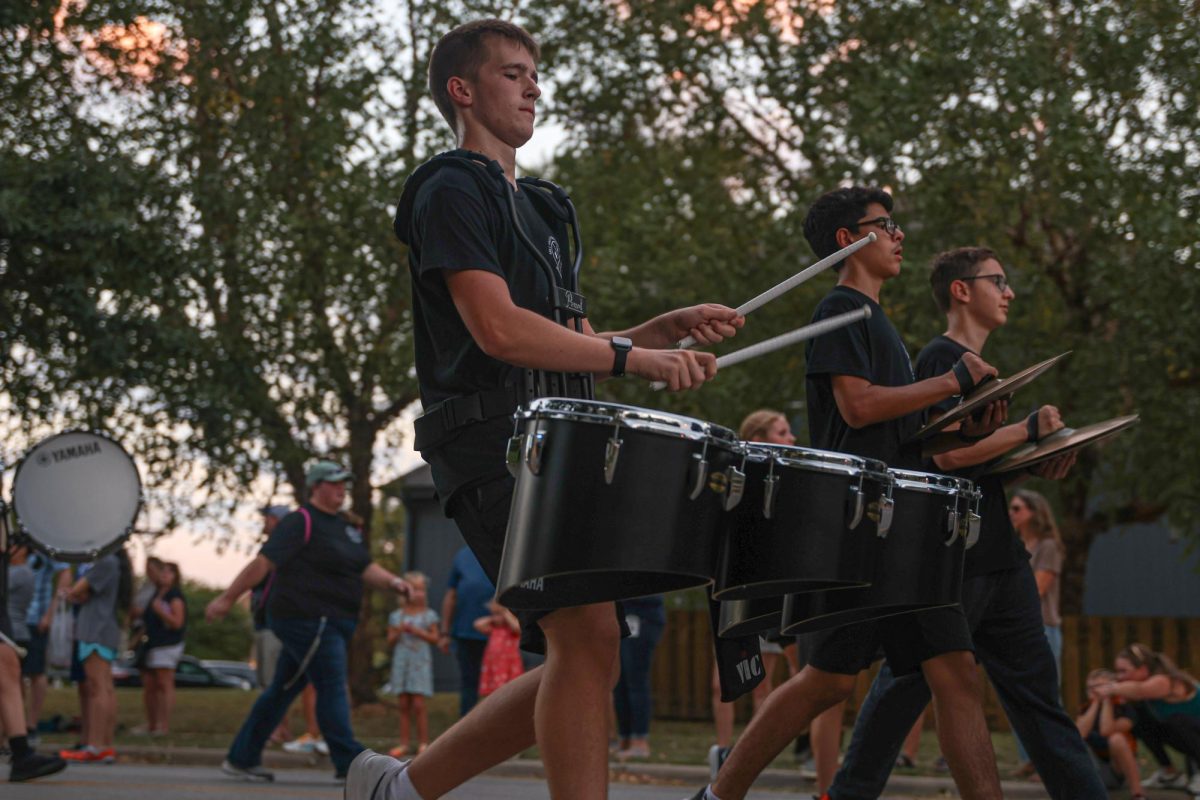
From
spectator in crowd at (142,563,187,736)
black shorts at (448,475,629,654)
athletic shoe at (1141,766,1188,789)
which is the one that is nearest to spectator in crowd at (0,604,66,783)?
black shorts at (448,475,629,654)

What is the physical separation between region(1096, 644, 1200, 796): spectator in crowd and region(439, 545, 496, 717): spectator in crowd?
499cm

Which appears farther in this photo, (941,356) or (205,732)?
(205,732)

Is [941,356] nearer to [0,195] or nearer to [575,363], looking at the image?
[575,363]

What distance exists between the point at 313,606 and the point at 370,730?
7059 millimetres

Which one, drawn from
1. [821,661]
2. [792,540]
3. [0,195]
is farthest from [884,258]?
[0,195]

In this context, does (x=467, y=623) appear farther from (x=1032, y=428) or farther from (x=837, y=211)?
(x=1032, y=428)

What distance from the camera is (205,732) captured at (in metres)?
16.6

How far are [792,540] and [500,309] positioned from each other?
1015 millimetres

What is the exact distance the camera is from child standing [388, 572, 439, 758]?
13.2 m

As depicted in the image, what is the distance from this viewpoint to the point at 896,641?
5770mm

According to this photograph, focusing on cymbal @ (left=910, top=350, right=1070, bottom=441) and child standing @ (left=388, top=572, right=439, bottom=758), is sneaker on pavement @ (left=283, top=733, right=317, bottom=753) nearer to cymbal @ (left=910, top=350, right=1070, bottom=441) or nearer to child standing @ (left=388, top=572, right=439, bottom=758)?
child standing @ (left=388, top=572, right=439, bottom=758)

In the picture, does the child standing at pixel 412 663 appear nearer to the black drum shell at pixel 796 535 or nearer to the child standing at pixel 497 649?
the child standing at pixel 497 649

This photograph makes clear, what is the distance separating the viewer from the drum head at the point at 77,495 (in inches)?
533

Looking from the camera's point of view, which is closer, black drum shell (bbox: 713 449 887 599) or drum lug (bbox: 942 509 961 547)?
black drum shell (bbox: 713 449 887 599)
